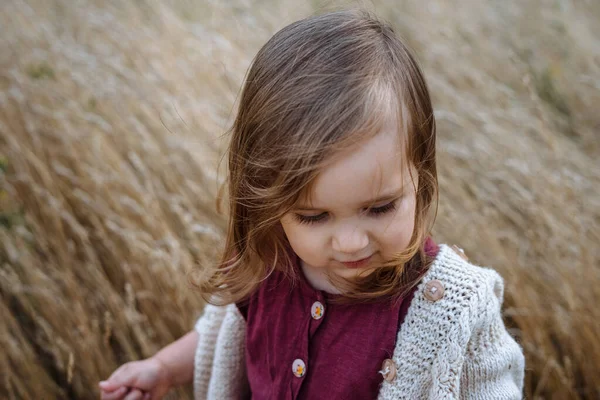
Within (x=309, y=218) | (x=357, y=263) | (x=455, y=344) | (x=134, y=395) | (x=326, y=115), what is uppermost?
(x=326, y=115)

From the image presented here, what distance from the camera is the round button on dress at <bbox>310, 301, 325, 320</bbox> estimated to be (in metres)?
1.26

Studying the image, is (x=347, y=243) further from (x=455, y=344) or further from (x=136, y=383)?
(x=136, y=383)

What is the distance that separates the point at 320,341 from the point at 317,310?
0.22 feet

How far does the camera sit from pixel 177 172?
2.44 meters

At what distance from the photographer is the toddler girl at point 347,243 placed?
1.01 meters

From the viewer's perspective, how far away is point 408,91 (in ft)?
3.52

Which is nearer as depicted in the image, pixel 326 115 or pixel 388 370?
pixel 326 115

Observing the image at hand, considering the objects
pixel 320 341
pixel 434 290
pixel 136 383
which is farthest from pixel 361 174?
pixel 136 383

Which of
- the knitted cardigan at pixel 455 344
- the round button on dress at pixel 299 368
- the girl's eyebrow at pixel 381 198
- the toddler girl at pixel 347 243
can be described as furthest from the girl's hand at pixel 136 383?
the girl's eyebrow at pixel 381 198

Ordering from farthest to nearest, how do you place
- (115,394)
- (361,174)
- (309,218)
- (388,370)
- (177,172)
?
(177,172) → (115,394) → (388,370) → (309,218) → (361,174)

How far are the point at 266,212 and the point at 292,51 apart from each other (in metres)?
0.30

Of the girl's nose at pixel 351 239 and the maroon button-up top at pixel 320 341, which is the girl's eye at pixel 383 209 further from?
the maroon button-up top at pixel 320 341

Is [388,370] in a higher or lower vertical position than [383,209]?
lower

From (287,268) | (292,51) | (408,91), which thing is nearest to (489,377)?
(287,268)
